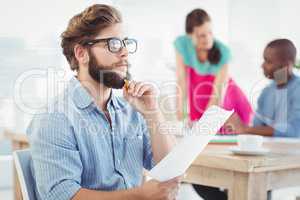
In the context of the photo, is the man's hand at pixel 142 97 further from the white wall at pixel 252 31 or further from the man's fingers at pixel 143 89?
the white wall at pixel 252 31

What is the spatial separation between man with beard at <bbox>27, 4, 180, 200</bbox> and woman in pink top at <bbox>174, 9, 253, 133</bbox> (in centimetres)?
262

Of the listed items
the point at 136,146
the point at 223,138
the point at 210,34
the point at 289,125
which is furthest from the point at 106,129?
the point at 210,34

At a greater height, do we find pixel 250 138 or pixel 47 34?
pixel 47 34

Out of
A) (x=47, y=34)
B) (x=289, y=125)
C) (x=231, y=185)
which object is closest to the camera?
(x=231, y=185)

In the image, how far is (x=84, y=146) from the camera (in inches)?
55.4

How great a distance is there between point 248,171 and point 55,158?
2.37 ft

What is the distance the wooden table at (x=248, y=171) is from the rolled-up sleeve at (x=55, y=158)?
25.6 inches

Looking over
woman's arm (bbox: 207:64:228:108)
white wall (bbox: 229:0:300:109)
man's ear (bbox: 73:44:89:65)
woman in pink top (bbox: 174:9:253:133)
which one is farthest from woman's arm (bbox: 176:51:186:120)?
man's ear (bbox: 73:44:89:65)

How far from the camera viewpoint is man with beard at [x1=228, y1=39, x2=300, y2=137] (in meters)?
2.60

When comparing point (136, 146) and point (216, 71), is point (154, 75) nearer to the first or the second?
point (216, 71)

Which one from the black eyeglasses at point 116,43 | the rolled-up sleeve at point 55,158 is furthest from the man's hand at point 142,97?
the rolled-up sleeve at point 55,158

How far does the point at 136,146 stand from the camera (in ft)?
5.08

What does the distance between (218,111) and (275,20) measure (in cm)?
390

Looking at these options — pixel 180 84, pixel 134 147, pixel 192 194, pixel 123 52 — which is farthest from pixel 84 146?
pixel 180 84
